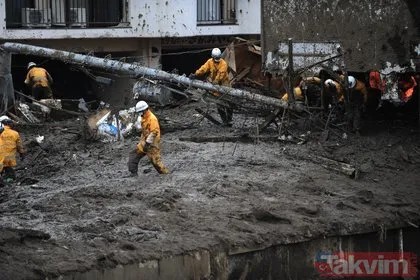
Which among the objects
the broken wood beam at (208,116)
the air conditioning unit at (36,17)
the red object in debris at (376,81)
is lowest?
the broken wood beam at (208,116)

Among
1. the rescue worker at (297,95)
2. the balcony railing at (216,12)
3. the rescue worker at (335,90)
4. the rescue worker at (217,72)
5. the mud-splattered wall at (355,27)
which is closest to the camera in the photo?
the mud-splattered wall at (355,27)

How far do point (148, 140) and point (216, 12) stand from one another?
561 inches

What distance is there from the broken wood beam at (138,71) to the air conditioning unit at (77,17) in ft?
13.9

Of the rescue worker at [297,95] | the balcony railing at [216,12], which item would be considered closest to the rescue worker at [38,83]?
the rescue worker at [297,95]

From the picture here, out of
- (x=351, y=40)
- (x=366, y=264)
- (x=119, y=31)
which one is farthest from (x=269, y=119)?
(x=119, y=31)

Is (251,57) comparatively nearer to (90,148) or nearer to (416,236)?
(90,148)

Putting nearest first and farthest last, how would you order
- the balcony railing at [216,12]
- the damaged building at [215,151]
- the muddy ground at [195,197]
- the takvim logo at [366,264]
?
the muddy ground at [195,197] → the damaged building at [215,151] → the takvim logo at [366,264] → the balcony railing at [216,12]

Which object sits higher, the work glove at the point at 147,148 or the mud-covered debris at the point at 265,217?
the work glove at the point at 147,148

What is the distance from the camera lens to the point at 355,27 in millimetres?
18156

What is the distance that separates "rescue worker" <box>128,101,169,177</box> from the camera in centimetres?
1452

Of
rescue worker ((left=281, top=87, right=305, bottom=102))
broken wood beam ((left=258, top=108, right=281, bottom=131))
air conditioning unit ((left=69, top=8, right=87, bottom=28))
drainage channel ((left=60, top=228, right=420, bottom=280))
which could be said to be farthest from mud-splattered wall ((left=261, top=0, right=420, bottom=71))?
air conditioning unit ((left=69, top=8, right=87, bottom=28))

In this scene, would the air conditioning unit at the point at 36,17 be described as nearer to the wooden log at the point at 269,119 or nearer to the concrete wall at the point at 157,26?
the concrete wall at the point at 157,26

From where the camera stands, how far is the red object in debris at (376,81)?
19484 millimetres

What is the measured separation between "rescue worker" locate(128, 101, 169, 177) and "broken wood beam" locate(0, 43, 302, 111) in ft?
12.7
